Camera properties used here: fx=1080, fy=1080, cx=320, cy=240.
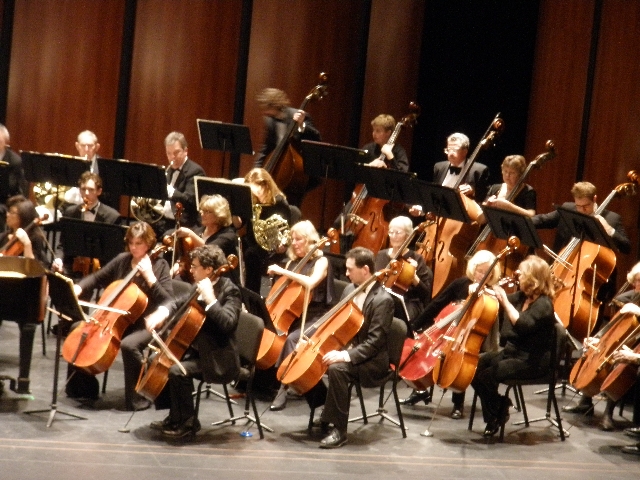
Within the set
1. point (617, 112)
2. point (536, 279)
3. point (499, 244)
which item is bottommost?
point (536, 279)

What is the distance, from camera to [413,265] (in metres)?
7.83

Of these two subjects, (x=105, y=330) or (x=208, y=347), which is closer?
(x=208, y=347)

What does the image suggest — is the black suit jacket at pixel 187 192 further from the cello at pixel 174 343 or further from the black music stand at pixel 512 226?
the black music stand at pixel 512 226

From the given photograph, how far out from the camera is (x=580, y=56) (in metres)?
10.4

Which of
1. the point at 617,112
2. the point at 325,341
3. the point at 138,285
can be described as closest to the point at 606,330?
the point at 325,341

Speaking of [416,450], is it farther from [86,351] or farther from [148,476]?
[86,351]

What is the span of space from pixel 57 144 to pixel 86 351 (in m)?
5.70

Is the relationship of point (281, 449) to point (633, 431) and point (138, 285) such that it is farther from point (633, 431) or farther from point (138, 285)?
point (633, 431)

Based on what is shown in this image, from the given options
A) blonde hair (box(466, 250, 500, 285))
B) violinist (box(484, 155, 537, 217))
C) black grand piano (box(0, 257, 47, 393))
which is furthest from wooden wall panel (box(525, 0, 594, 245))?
black grand piano (box(0, 257, 47, 393))

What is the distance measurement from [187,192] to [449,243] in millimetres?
2198

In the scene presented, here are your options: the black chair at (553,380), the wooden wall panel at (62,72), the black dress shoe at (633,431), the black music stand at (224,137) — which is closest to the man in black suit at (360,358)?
the black chair at (553,380)

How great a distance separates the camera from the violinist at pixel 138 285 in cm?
698

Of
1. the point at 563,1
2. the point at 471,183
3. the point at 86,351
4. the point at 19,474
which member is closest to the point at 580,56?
the point at 563,1

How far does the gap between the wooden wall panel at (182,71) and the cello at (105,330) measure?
513 centimetres
